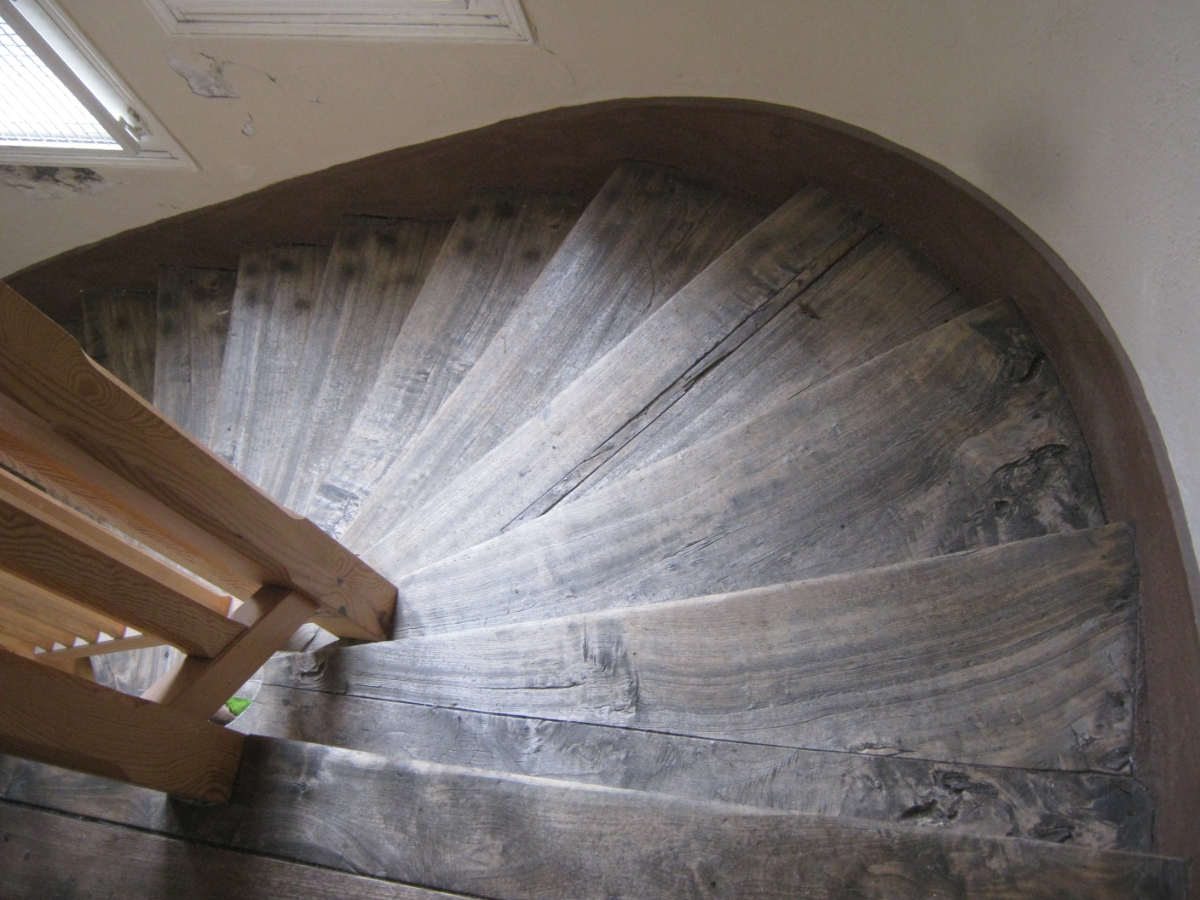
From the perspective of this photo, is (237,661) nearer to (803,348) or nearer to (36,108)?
(803,348)

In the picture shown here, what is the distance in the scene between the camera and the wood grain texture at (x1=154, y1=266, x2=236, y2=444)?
2.16m

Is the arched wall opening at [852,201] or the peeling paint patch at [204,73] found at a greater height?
the peeling paint patch at [204,73]

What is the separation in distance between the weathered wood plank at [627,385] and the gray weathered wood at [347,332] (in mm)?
449

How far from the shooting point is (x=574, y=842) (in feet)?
3.10

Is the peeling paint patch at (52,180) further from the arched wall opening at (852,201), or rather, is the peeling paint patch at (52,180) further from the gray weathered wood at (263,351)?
the gray weathered wood at (263,351)

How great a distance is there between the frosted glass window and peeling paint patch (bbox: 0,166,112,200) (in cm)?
8

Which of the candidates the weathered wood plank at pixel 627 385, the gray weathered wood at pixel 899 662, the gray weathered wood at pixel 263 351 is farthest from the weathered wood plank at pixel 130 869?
the gray weathered wood at pixel 263 351

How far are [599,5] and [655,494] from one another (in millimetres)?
856

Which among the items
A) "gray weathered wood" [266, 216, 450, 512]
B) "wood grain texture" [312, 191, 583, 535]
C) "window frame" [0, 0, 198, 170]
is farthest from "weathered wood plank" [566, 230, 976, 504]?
"window frame" [0, 0, 198, 170]

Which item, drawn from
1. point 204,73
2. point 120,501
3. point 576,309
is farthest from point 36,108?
point 120,501

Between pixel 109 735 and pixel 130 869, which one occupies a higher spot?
pixel 109 735

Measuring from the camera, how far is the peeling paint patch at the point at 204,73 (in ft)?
6.02

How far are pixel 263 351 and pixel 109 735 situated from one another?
1.25 metres

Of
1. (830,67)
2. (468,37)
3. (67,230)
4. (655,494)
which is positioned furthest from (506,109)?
(67,230)
